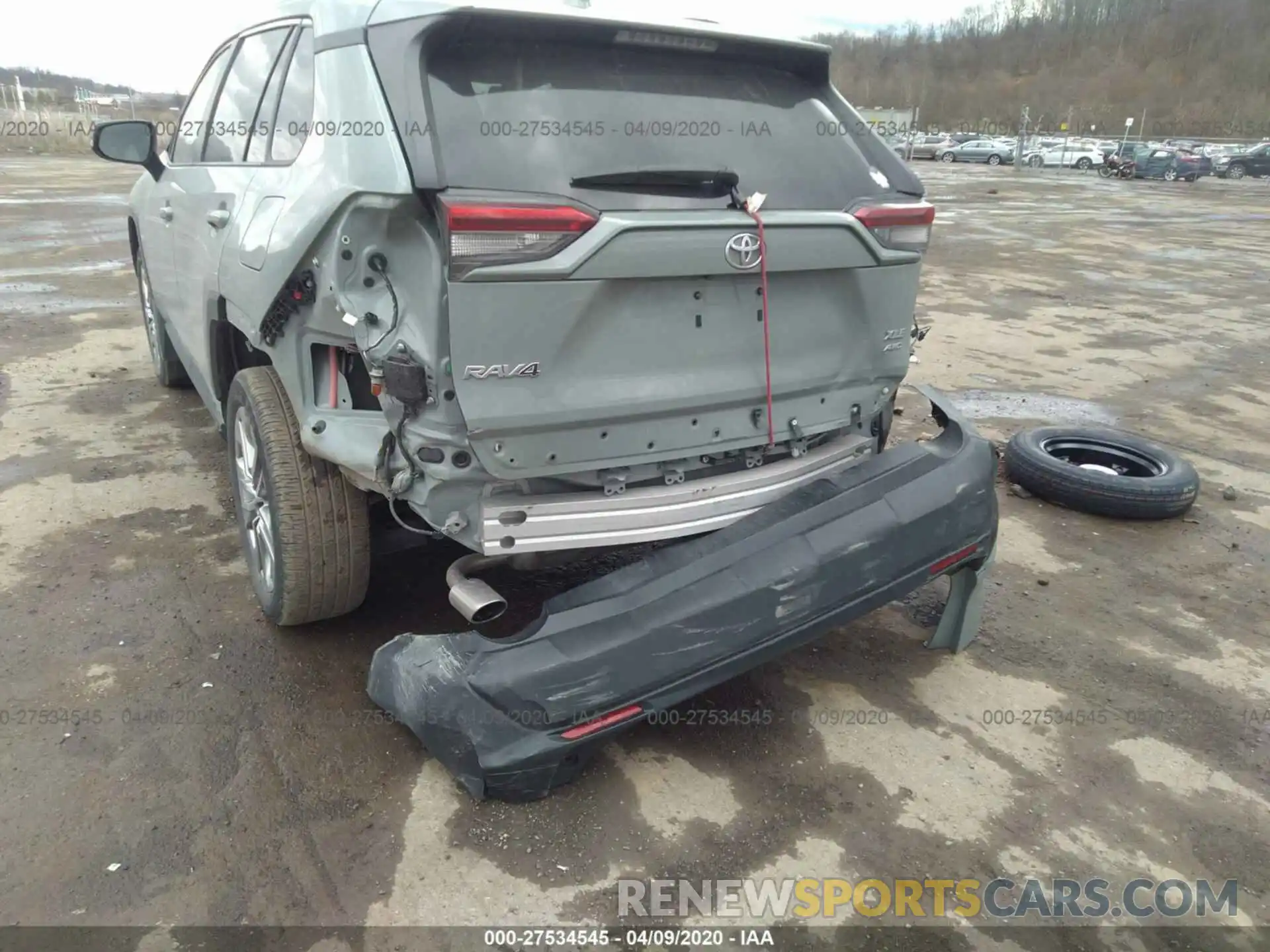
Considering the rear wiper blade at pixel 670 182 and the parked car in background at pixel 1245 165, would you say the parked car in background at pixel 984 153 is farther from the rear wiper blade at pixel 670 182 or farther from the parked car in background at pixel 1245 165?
the rear wiper blade at pixel 670 182

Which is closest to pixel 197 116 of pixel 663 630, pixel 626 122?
pixel 626 122

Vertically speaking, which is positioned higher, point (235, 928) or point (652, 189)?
point (652, 189)

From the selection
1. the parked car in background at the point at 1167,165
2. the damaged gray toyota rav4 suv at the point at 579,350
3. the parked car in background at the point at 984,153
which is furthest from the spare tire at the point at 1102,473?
the parked car in background at the point at 984,153

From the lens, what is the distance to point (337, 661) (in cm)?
313

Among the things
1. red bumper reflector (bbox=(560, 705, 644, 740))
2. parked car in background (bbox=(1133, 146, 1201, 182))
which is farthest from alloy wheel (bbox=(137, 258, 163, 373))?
parked car in background (bbox=(1133, 146, 1201, 182))

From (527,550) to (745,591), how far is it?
0.61m

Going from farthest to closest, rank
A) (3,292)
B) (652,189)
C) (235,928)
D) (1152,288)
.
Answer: (1152,288)
(3,292)
(652,189)
(235,928)

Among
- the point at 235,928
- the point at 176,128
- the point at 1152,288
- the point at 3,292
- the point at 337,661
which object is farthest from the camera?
the point at 1152,288

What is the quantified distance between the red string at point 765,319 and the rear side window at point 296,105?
135 cm

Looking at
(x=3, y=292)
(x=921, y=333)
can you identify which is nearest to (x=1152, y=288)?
(x=921, y=333)

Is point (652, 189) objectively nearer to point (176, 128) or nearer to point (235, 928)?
point (235, 928)

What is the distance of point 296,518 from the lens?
2846 mm

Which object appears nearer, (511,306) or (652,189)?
(511,306)

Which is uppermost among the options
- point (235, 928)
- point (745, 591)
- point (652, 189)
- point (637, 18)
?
point (637, 18)
